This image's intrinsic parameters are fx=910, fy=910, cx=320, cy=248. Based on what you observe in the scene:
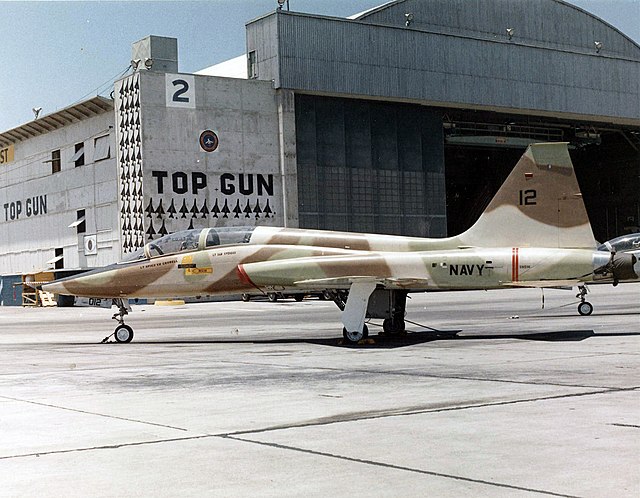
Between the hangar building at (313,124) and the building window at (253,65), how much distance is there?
39 centimetres

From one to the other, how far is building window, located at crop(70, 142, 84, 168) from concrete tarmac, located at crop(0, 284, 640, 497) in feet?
157

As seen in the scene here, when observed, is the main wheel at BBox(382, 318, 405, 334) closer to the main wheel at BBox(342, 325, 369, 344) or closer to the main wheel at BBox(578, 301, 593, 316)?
the main wheel at BBox(342, 325, 369, 344)

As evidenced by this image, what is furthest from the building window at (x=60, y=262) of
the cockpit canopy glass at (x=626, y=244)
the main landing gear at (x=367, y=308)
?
the main landing gear at (x=367, y=308)

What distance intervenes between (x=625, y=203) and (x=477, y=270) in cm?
6592

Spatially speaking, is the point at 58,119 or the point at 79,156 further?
the point at 58,119

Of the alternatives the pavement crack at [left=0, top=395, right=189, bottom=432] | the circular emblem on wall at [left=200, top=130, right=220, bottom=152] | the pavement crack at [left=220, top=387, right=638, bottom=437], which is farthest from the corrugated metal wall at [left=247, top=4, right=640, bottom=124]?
the pavement crack at [left=220, top=387, right=638, bottom=437]

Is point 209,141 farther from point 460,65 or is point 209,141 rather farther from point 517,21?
point 517,21

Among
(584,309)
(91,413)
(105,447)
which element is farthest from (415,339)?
(105,447)

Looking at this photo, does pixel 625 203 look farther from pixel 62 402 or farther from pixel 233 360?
pixel 62 402

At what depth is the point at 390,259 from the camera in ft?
62.4

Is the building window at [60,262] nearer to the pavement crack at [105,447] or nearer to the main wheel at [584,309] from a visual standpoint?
the main wheel at [584,309]

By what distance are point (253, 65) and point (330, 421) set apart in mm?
52678

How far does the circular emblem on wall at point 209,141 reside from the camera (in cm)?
5697

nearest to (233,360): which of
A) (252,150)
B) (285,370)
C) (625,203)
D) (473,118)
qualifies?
(285,370)
